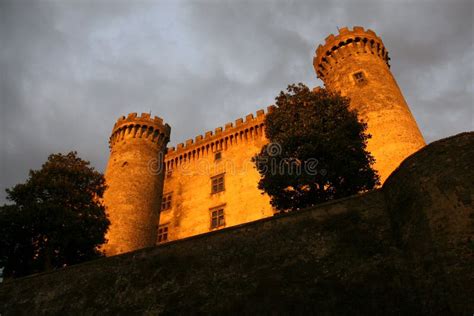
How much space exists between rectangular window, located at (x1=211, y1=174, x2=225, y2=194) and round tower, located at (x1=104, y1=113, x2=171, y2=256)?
4851mm

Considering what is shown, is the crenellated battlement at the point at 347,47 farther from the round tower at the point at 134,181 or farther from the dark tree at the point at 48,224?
the dark tree at the point at 48,224

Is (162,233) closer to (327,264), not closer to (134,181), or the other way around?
(134,181)

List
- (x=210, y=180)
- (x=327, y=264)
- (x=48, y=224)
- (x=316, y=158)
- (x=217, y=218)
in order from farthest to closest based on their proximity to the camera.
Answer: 1. (x=210, y=180)
2. (x=217, y=218)
3. (x=48, y=224)
4. (x=316, y=158)
5. (x=327, y=264)

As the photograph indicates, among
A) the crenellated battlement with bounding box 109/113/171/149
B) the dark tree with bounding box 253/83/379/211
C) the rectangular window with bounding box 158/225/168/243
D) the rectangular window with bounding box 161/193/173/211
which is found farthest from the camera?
the crenellated battlement with bounding box 109/113/171/149

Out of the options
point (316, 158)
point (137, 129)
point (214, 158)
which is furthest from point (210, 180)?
point (316, 158)

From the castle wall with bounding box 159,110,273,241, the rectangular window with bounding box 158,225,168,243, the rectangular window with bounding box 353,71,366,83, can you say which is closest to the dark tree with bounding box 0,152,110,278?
the rectangular window with bounding box 158,225,168,243

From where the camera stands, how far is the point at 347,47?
96.6 ft

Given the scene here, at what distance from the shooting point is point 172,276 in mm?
13133

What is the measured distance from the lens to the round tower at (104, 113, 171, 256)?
89.2 ft

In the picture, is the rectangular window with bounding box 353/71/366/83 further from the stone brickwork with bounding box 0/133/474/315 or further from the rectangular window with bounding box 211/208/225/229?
the stone brickwork with bounding box 0/133/474/315

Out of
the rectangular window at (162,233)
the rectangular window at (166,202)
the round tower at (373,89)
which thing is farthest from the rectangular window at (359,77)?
the rectangular window at (162,233)

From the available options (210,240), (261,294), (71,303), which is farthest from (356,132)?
(71,303)

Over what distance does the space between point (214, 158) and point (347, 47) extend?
13.4 metres

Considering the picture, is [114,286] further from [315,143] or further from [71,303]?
[315,143]
